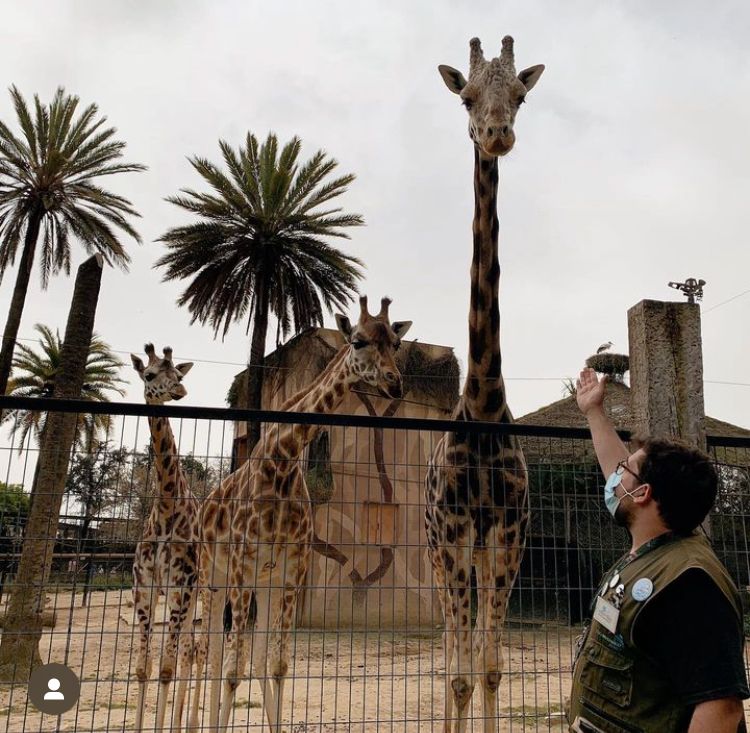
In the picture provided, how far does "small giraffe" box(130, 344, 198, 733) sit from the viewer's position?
6.66 meters

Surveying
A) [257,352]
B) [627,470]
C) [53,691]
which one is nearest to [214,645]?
[53,691]

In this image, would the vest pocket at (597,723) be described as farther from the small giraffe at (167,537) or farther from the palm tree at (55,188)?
the palm tree at (55,188)

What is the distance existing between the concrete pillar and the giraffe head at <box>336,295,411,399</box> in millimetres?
2040

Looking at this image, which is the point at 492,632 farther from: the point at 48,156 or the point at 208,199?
the point at 48,156

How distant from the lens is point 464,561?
16.9ft

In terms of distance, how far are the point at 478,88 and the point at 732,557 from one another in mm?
3852

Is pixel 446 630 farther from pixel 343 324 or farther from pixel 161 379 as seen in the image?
pixel 161 379

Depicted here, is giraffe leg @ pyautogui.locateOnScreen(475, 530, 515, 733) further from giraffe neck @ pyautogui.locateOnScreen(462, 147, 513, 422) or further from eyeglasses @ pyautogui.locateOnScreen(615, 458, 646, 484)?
eyeglasses @ pyautogui.locateOnScreen(615, 458, 646, 484)

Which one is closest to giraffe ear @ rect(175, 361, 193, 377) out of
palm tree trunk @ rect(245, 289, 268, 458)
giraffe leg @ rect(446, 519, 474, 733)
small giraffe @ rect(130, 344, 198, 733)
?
small giraffe @ rect(130, 344, 198, 733)

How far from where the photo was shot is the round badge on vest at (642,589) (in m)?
2.07

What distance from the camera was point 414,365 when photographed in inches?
738

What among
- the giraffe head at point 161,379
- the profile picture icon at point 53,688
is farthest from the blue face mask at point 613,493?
the giraffe head at point 161,379

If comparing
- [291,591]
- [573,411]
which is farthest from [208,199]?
[291,591]

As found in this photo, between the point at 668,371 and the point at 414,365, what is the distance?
14.0 m
